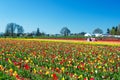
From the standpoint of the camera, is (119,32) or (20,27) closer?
(119,32)

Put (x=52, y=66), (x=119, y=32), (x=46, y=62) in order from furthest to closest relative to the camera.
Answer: (x=119, y=32) < (x=46, y=62) < (x=52, y=66)

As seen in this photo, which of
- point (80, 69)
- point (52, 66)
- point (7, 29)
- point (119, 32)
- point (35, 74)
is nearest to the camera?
point (35, 74)

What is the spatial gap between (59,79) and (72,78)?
0.38 m

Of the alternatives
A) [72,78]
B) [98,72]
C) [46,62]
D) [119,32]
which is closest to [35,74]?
[72,78]

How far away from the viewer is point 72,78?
29.3 feet

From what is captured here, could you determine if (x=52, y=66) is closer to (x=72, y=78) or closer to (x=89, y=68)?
(x=89, y=68)

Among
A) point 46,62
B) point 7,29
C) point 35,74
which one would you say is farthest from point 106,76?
point 7,29

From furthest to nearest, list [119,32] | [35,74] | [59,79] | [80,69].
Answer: [119,32], [80,69], [35,74], [59,79]

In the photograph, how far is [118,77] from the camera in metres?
9.27

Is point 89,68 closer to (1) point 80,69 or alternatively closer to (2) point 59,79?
(1) point 80,69

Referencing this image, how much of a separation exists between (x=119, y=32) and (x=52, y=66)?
91140 millimetres

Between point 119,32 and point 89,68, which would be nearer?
point 89,68

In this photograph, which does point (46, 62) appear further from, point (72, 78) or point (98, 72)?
point (72, 78)

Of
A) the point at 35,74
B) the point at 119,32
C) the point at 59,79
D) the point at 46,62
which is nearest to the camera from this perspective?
the point at 59,79
